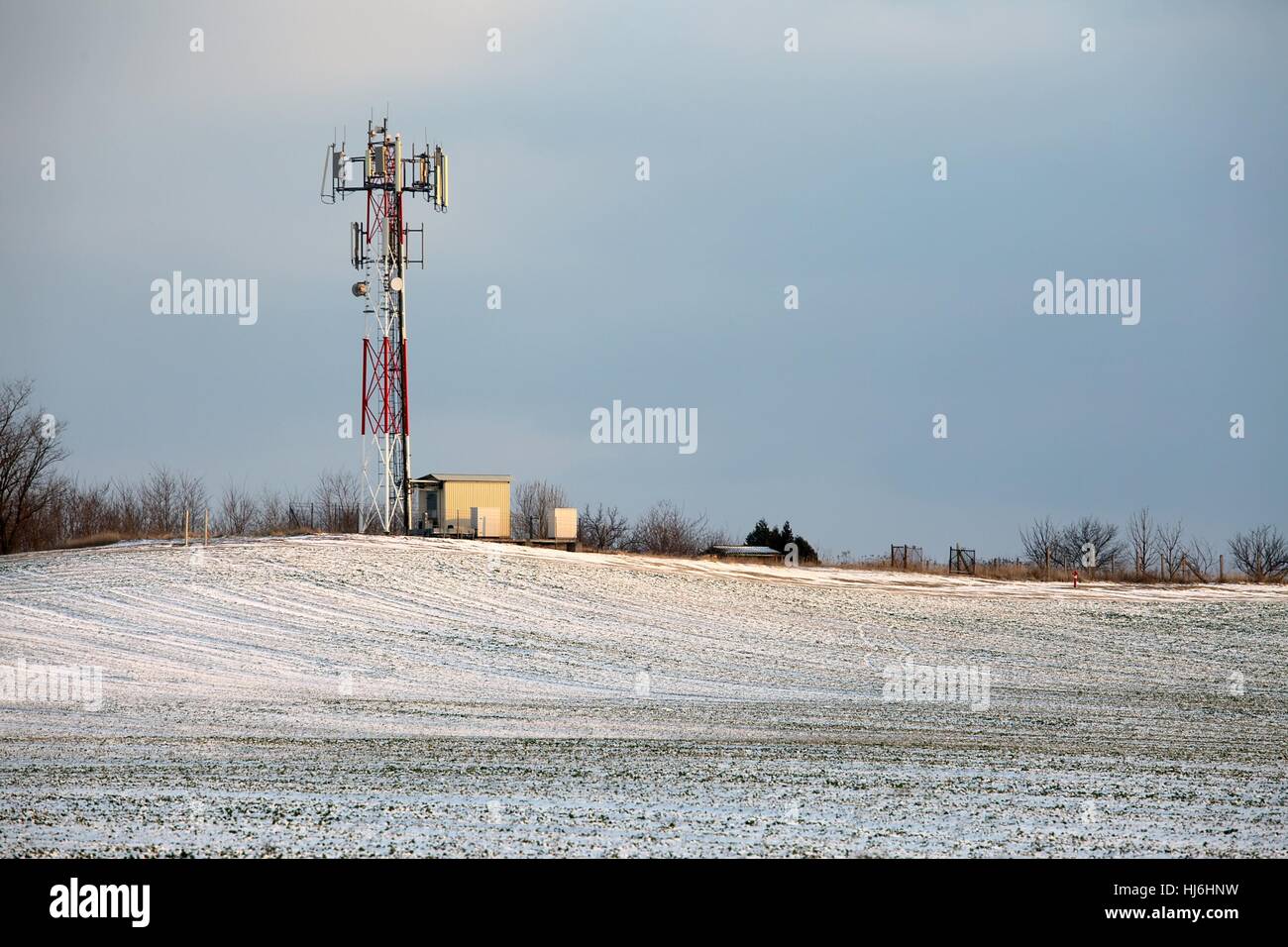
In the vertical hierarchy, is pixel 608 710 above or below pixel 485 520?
below

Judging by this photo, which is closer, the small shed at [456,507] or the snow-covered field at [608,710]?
the snow-covered field at [608,710]

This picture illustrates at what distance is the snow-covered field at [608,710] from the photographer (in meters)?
14.0

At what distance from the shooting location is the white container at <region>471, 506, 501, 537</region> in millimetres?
58312

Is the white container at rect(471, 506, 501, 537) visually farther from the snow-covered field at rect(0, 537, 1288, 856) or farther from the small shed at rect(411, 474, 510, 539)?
the snow-covered field at rect(0, 537, 1288, 856)

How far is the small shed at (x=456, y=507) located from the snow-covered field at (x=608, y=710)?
671 cm

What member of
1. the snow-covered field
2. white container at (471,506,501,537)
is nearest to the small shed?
white container at (471,506,501,537)

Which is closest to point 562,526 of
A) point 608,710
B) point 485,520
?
point 485,520

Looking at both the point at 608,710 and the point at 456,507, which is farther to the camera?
the point at 456,507

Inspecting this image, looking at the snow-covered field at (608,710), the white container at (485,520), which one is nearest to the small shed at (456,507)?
the white container at (485,520)

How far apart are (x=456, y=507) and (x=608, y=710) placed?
32235mm

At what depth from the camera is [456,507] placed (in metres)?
58.2

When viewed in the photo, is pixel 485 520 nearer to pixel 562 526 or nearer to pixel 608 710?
pixel 562 526

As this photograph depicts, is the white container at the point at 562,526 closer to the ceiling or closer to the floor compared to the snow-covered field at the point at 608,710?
closer to the ceiling

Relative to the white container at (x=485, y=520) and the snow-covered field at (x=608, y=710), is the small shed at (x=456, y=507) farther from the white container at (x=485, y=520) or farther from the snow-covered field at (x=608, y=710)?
the snow-covered field at (x=608, y=710)
